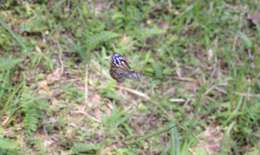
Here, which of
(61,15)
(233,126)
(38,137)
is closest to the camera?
(38,137)

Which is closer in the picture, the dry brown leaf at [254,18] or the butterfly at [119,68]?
the butterfly at [119,68]

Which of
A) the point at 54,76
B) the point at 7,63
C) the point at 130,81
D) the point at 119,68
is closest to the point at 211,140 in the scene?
the point at 130,81

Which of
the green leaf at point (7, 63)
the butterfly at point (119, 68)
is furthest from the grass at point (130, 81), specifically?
the butterfly at point (119, 68)

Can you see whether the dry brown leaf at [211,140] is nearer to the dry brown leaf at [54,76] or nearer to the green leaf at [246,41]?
the green leaf at [246,41]

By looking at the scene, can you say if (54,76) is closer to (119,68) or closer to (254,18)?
(119,68)

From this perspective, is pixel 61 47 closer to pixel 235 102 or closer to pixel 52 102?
pixel 52 102

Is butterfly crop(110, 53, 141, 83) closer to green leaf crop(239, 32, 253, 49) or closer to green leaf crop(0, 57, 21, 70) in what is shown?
green leaf crop(0, 57, 21, 70)

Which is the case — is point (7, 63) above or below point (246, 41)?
above

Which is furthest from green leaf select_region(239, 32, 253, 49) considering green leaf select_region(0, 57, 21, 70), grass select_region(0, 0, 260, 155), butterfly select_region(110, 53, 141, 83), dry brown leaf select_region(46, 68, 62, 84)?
green leaf select_region(0, 57, 21, 70)

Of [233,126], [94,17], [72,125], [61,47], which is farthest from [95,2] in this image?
[233,126]
